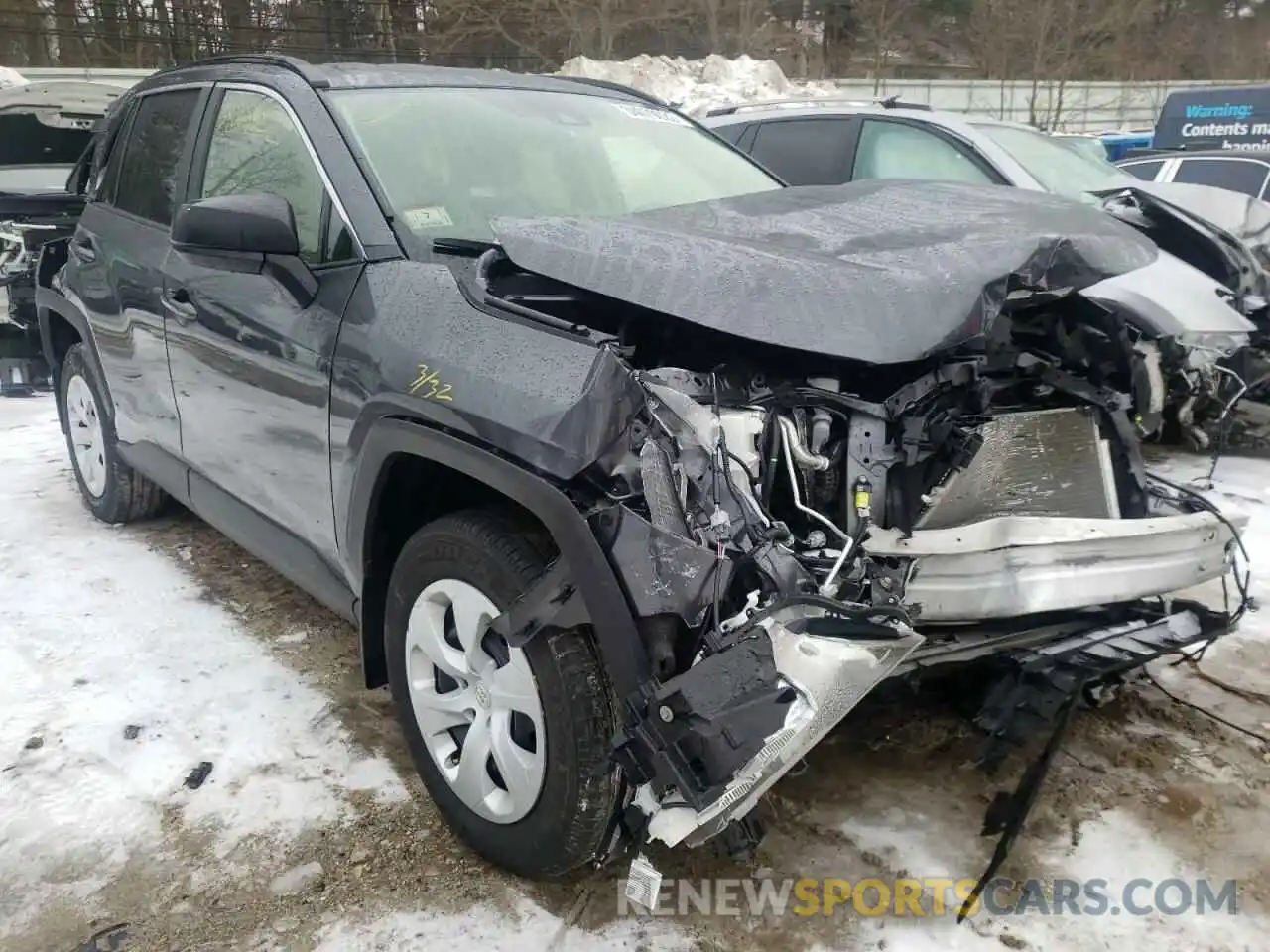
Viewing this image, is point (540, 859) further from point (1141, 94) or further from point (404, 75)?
point (1141, 94)

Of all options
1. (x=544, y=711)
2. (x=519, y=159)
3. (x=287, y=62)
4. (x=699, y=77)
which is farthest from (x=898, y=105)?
(x=699, y=77)

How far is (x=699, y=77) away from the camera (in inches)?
961

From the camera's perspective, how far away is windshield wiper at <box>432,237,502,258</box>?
8.73ft

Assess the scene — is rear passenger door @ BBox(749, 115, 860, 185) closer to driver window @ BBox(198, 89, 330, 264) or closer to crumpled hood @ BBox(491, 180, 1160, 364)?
driver window @ BBox(198, 89, 330, 264)

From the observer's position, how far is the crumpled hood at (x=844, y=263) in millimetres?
2080

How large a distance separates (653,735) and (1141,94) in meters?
33.2

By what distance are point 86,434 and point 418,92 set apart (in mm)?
2887

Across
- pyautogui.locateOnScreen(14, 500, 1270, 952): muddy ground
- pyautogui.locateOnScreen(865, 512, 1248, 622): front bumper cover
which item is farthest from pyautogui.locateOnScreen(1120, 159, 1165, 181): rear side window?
pyautogui.locateOnScreen(865, 512, 1248, 622): front bumper cover

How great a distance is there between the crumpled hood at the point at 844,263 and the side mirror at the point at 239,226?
25.8 inches

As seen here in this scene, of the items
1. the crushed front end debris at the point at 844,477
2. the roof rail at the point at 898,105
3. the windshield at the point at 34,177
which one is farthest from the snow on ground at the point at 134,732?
the roof rail at the point at 898,105

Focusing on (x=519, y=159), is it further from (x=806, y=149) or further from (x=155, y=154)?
(x=806, y=149)

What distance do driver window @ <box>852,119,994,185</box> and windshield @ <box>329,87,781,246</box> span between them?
9.12 feet

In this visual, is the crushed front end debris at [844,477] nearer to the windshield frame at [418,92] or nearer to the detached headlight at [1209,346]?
the windshield frame at [418,92]

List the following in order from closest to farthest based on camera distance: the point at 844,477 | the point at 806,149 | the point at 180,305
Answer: the point at 844,477 < the point at 180,305 < the point at 806,149
